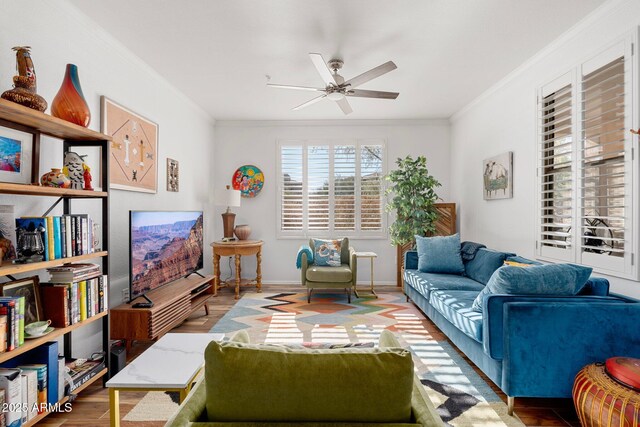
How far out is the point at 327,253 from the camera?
4.98 metres

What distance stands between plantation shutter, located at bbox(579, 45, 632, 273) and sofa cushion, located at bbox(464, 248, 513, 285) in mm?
795

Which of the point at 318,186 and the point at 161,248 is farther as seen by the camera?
the point at 318,186

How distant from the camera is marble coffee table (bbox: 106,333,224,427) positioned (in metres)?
1.48

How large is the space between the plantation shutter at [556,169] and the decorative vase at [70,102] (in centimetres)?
375

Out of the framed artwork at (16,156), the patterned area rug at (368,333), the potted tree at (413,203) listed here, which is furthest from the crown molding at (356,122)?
the framed artwork at (16,156)

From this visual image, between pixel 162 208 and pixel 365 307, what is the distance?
2817 mm

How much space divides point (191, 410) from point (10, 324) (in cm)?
133

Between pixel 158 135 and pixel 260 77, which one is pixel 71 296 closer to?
pixel 158 135

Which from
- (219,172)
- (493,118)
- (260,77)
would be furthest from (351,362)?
(219,172)

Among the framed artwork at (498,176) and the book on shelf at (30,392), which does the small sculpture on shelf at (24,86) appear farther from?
the framed artwork at (498,176)

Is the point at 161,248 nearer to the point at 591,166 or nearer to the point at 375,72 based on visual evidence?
the point at 375,72

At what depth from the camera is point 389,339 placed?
1415 millimetres

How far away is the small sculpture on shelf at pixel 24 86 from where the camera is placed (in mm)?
1753

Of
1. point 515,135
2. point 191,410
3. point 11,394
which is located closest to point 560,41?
point 515,135
